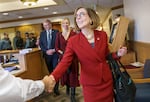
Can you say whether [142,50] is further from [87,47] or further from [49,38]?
[87,47]

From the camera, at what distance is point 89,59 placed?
1.97 meters

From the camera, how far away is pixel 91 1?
7809 mm

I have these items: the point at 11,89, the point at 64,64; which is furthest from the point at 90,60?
the point at 11,89

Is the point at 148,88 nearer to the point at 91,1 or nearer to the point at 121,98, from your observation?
the point at 121,98

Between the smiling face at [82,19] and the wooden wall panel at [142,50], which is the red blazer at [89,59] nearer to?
the smiling face at [82,19]

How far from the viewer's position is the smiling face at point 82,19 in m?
2.06

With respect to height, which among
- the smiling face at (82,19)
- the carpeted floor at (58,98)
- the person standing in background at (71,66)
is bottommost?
the carpeted floor at (58,98)

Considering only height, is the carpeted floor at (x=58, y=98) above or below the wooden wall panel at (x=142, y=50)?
below

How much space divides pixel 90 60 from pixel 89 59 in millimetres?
13

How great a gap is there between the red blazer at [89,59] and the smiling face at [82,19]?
0.35 feet

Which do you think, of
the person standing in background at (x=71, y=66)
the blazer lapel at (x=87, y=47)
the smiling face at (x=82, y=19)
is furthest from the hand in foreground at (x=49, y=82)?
the person standing in background at (x=71, y=66)

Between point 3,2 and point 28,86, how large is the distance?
8.34 m

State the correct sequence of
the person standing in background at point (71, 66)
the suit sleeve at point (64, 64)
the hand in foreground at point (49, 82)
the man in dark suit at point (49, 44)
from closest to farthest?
the hand in foreground at point (49, 82) → the suit sleeve at point (64, 64) → the person standing in background at point (71, 66) → the man in dark suit at point (49, 44)

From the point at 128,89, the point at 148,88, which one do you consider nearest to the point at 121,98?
the point at 128,89
